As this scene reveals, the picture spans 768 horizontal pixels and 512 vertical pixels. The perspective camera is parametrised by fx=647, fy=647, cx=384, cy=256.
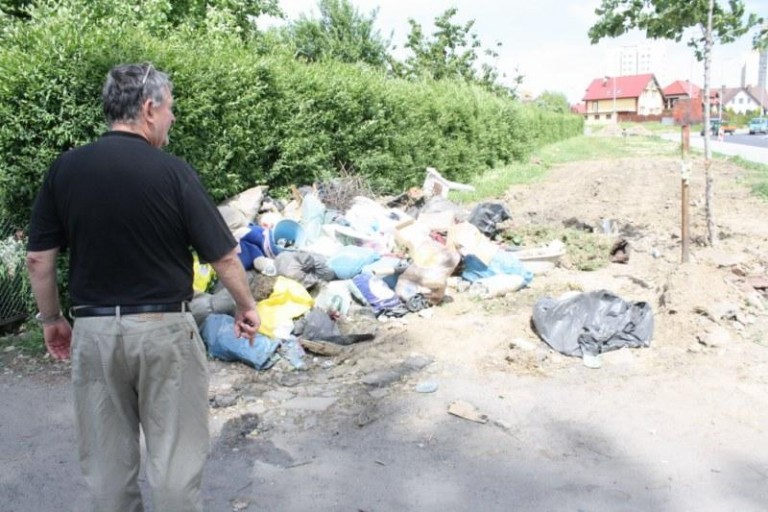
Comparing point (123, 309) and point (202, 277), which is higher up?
point (123, 309)

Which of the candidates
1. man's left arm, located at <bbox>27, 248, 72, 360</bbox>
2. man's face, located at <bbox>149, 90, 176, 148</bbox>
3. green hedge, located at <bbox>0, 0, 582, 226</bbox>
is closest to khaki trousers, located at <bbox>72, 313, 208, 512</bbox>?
man's left arm, located at <bbox>27, 248, 72, 360</bbox>

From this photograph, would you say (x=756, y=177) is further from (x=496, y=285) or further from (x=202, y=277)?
(x=202, y=277)

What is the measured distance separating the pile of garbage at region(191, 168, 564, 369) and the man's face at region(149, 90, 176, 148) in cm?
298

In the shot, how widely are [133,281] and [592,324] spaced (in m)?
3.97

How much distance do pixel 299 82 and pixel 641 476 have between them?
754 centimetres

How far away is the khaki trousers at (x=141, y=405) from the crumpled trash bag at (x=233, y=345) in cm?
255

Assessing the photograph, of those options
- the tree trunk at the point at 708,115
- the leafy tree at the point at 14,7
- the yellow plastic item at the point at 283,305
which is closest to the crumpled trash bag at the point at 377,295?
the yellow plastic item at the point at 283,305

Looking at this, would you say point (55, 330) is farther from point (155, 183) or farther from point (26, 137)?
point (26, 137)

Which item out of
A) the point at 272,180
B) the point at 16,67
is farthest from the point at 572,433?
the point at 272,180

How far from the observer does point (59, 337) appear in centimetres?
273

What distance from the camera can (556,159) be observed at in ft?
94.0

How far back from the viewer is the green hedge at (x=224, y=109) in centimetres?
543

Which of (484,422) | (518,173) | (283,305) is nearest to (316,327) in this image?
(283,305)

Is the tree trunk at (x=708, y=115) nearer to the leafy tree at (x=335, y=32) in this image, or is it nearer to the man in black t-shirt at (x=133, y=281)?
the man in black t-shirt at (x=133, y=281)
